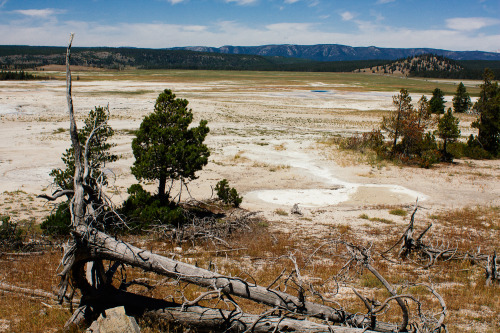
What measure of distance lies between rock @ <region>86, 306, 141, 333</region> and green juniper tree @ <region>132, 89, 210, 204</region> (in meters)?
8.07

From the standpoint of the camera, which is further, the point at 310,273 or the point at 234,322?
the point at 310,273

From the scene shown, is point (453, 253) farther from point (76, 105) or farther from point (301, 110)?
point (76, 105)

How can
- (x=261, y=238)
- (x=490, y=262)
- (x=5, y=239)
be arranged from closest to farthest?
1. (x=490, y=262)
2. (x=5, y=239)
3. (x=261, y=238)

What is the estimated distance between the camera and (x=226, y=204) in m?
17.7

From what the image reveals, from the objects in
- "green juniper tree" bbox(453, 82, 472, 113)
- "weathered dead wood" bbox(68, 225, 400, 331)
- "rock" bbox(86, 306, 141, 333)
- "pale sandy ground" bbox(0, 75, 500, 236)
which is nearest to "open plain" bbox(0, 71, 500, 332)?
"pale sandy ground" bbox(0, 75, 500, 236)

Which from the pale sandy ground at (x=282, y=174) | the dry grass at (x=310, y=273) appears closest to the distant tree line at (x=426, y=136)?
the pale sandy ground at (x=282, y=174)

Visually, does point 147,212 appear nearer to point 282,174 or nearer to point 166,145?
point 166,145

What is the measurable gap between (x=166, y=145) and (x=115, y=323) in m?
9.09

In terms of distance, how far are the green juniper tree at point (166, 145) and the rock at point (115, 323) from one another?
318 inches

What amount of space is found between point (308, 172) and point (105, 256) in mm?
20474

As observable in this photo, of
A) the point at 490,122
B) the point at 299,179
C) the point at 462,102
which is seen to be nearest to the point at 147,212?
the point at 299,179

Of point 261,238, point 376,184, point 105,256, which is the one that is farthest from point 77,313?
point 376,184

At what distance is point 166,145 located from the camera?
13.9 m

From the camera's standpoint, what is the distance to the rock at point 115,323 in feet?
17.4
